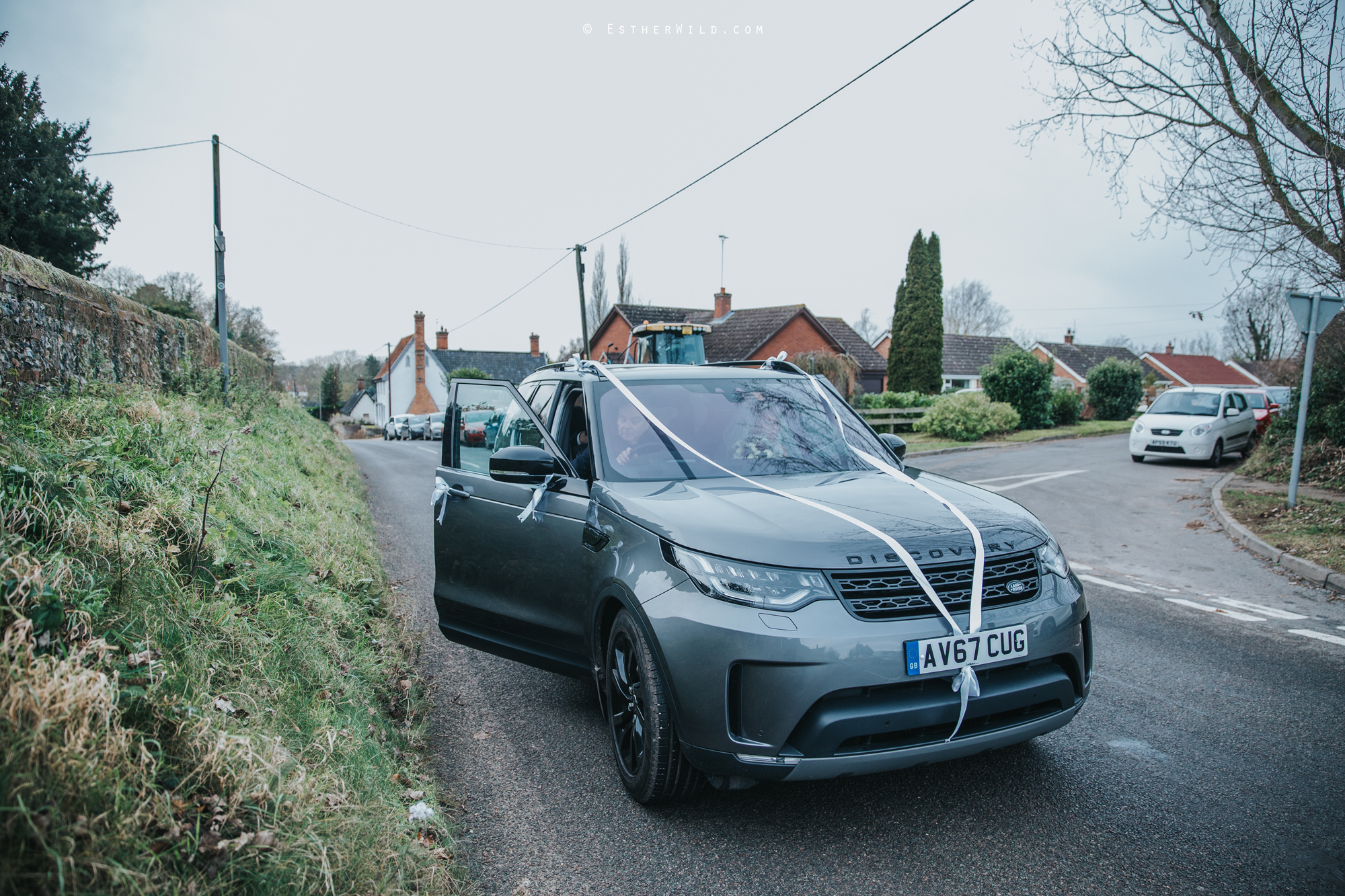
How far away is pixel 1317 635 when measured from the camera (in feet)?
18.4

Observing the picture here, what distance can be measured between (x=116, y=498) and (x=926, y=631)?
3753mm

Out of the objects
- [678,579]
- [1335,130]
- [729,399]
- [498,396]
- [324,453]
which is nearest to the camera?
[678,579]

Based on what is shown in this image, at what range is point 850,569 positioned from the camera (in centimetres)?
265

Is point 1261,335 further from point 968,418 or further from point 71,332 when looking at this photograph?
point 71,332

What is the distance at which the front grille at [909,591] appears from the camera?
2625mm

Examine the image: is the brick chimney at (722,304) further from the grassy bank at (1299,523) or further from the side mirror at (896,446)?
the side mirror at (896,446)

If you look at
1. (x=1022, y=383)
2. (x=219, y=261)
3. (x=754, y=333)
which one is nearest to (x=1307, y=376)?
(x=1022, y=383)

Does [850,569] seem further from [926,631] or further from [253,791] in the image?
[253,791]

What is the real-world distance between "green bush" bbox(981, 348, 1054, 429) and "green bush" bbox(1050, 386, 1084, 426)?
6.38 feet

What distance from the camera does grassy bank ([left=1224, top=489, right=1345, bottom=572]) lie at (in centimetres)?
822

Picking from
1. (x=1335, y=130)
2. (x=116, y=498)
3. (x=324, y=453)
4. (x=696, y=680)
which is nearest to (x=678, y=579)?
(x=696, y=680)

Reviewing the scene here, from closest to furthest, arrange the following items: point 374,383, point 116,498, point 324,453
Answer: point 116,498 → point 324,453 → point 374,383

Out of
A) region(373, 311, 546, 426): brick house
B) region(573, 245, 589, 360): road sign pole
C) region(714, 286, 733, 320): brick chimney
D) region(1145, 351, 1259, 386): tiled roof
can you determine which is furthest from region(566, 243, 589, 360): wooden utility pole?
region(1145, 351, 1259, 386): tiled roof

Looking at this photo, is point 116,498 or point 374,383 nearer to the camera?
point 116,498
